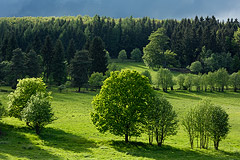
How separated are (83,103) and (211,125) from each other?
41420 millimetres

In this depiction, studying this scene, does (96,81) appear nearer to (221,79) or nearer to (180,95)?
(180,95)

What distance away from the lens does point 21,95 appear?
43312 millimetres

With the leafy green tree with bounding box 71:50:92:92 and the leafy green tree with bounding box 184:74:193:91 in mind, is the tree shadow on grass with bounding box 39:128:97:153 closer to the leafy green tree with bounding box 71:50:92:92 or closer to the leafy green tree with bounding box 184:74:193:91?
the leafy green tree with bounding box 71:50:92:92

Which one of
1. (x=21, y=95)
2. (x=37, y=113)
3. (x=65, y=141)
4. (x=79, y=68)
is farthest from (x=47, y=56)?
(x=65, y=141)

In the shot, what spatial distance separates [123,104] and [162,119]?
19.6ft

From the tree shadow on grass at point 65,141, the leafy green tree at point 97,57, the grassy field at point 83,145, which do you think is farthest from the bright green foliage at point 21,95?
the leafy green tree at point 97,57

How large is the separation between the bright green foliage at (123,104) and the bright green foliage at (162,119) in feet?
3.36

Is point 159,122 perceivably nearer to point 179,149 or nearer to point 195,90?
point 179,149

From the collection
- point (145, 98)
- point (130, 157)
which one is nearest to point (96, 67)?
point (145, 98)

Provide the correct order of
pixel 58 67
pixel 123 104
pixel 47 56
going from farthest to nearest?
pixel 47 56
pixel 58 67
pixel 123 104

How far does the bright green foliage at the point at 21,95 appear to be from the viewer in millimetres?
42438

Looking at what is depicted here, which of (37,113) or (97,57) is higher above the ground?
(97,57)

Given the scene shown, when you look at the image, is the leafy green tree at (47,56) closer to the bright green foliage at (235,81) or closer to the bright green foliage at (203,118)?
the bright green foliage at (235,81)

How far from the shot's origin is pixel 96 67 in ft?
359
